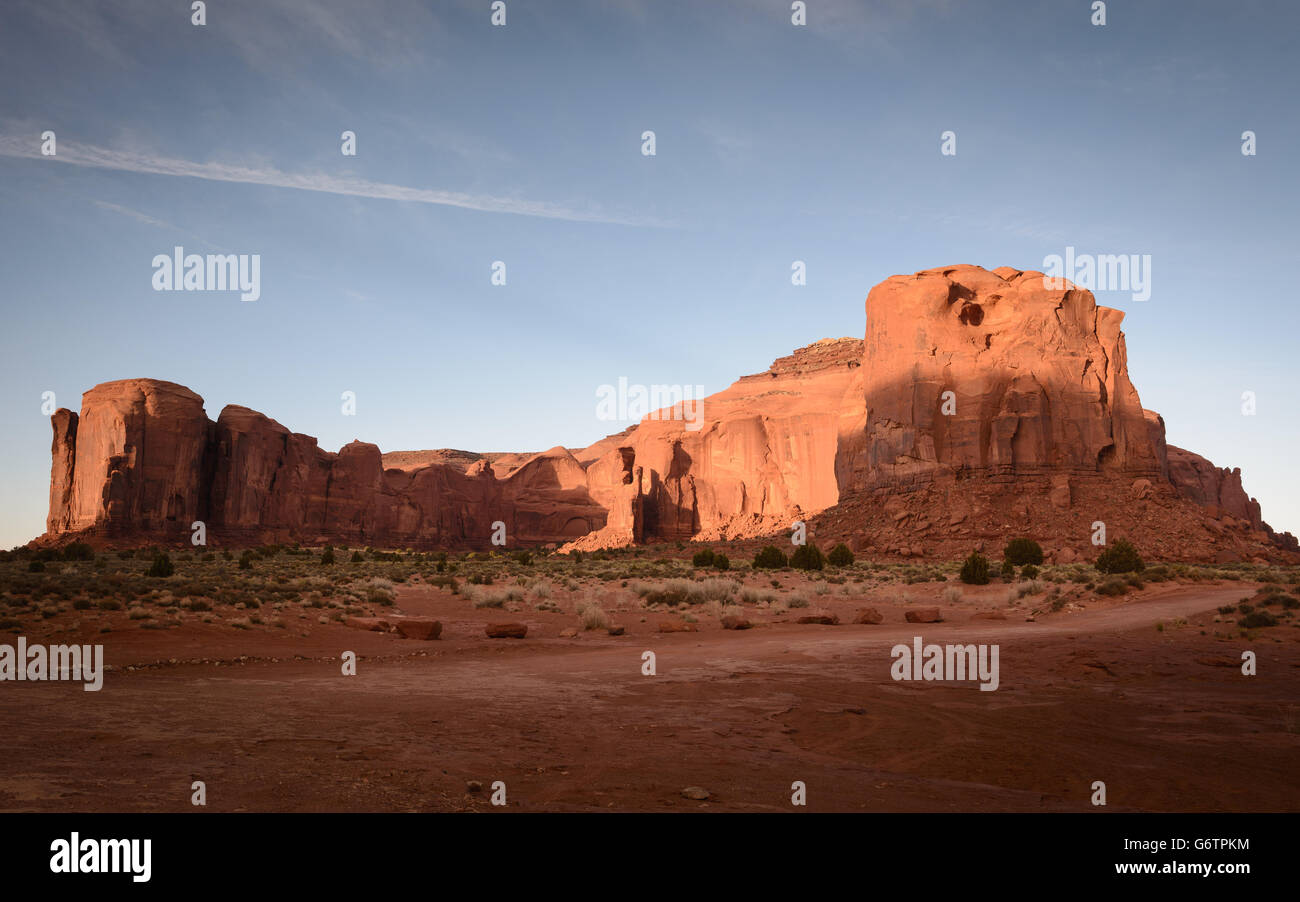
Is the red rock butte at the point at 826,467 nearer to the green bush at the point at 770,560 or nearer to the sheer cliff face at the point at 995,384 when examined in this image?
the sheer cliff face at the point at 995,384

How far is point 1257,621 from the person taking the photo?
17922 mm

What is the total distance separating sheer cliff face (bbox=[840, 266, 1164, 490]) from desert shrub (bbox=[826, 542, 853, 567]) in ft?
45.1

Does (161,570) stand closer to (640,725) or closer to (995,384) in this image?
(640,725)

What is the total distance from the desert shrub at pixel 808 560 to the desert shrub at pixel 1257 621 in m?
24.5

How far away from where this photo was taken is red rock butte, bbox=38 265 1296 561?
169 ft

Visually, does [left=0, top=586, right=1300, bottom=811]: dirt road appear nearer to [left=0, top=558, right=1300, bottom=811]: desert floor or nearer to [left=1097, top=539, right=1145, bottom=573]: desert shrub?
[left=0, top=558, right=1300, bottom=811]: desert floor

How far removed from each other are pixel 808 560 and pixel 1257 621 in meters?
25.1

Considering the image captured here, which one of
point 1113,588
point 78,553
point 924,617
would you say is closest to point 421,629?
point 924,617

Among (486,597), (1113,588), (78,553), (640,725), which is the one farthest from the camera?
(78,553)

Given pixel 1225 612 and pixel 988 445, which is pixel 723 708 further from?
pixel 988 445

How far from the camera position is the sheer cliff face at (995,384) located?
53250mm

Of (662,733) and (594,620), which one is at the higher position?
(662,733)

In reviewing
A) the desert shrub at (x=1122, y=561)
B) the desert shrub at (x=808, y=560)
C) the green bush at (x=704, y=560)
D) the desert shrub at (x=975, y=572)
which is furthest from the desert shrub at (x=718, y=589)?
the desert shrub at (x=1122, y=561)

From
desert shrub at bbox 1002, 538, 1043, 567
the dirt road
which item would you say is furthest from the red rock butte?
the dirt road
